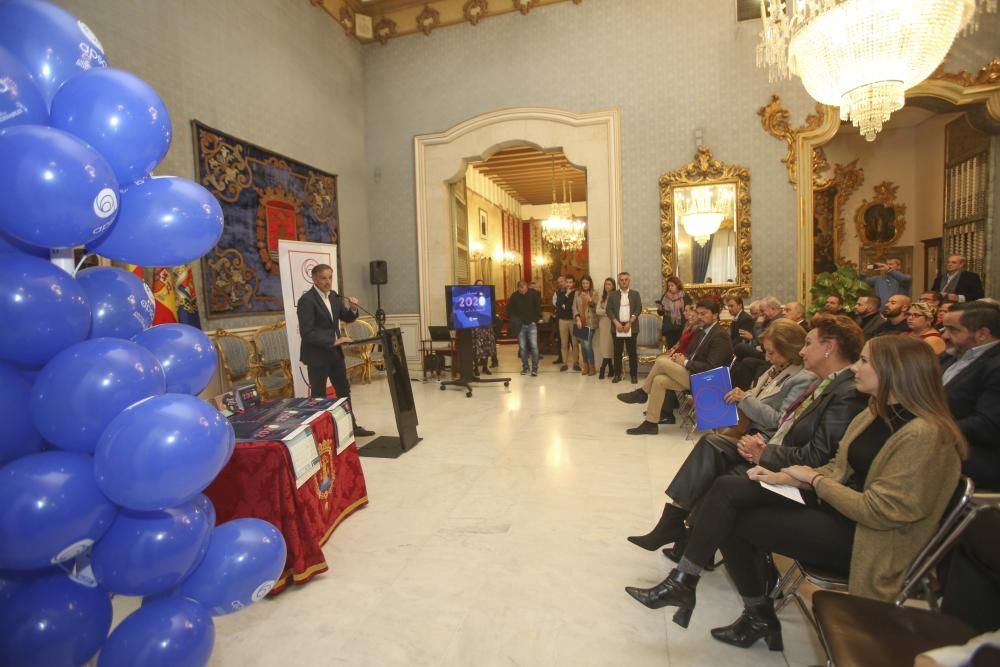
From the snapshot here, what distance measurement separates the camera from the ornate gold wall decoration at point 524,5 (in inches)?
324

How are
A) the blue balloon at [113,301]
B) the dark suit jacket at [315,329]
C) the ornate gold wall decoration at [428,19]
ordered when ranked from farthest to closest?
the ornate gold wall decoration at [428,19], the dark suit jacket at [315,329], the blue balloon at [113,301]

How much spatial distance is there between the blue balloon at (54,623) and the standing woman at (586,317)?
275 inches

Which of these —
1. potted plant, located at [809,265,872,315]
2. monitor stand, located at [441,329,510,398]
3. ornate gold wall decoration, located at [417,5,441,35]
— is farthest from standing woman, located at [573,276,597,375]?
ornate gold wall decoration, located at [417,5,441,35]

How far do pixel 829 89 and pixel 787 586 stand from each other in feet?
13.1

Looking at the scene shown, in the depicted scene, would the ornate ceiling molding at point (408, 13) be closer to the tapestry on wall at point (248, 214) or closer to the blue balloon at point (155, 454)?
the tapestry on wall at point (248, 214)

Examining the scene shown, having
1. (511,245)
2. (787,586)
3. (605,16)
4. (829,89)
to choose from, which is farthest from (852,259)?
(787,586)

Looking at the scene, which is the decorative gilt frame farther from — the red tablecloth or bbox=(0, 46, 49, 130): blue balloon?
bbox=(0, 46, 49, 130): blue balloon

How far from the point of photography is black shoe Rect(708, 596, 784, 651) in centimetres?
192

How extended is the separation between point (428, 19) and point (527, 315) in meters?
5.11

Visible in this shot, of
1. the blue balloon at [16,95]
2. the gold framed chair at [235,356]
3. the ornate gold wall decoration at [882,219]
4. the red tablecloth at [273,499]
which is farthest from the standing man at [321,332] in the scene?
the ornate gold wall decoration at [882,219]

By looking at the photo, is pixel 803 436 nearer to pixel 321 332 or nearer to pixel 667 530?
pixel 667 530

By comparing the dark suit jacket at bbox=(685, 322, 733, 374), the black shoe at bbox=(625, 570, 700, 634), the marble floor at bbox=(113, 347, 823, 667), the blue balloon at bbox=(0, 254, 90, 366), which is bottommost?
the marble floor at bbox=(113, 347, 823, 667)

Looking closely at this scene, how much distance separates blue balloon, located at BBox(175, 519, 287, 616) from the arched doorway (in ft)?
23.4

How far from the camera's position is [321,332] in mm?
4473
